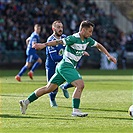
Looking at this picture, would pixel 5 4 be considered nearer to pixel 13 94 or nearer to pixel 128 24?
pixel 128 24

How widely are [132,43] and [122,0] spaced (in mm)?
34172

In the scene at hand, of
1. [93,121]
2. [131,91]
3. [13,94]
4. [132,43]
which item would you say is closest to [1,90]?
[13,94]

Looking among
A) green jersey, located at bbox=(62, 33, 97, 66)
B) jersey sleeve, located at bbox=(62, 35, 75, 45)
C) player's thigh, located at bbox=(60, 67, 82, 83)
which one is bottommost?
player's thigh, located at bbox=(60, 67, 82, 83)

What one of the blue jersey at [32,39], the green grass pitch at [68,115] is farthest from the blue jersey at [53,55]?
the blue jersey at [32,39]

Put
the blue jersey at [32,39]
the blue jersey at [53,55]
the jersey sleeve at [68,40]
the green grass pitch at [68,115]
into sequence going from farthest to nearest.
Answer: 1. the blue jersey at [32,39]
2. the blue jersey at [53,55]
3. the jersey sleeve at [68,40]
4. the green grass pitch at [68,115]

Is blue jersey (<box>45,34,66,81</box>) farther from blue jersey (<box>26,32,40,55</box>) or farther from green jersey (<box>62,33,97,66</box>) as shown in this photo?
blue jersey (<box>26,32,40,55</box>)

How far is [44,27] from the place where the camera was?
132 ft

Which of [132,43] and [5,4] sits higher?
[5,4]

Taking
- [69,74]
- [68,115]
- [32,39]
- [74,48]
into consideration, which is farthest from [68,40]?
[32,39]

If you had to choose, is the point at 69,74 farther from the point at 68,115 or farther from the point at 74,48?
the point at 68,115

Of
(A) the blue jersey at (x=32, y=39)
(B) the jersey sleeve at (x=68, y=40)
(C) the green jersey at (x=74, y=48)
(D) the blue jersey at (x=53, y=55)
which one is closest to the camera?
(B) the jersey sleeve at (x=68, y=40)

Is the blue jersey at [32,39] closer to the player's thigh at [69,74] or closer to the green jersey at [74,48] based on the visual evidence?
the green jersey at [74,48]

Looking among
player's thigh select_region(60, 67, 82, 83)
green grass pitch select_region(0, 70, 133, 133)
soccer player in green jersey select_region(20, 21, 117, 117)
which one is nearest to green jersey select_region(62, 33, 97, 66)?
soccer player in green jersey select_region(20, 21, 117, 117)

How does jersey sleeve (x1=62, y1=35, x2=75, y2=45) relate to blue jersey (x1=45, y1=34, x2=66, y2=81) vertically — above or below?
above
